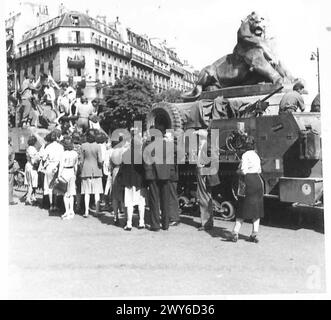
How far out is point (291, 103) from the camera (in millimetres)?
9258

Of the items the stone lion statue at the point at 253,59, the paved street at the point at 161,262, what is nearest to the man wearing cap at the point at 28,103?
the stone lion statue at the point at 253,59

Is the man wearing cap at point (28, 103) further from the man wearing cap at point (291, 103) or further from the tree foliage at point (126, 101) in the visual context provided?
the tree foliage at point (126, 101)

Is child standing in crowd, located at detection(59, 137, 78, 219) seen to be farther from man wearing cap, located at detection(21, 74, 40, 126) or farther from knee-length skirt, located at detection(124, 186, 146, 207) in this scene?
man wearing cap, located at detection(21, 74, 40, 126)

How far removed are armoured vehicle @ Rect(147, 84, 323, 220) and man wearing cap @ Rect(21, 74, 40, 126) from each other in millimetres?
6142

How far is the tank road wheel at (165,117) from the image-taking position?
11250mm

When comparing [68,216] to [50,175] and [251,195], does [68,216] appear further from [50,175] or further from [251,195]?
[251,195]

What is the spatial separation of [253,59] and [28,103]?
25.6 feet

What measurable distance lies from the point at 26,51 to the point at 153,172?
16.1 meters

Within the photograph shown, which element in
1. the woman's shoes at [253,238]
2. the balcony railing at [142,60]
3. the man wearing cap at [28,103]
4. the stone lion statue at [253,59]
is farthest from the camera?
the balcony railing at [142,60]

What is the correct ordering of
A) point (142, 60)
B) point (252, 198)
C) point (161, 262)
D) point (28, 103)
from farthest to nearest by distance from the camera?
point (142, 60) → point (28, 103) → point (252, 198) → point (161, 262)

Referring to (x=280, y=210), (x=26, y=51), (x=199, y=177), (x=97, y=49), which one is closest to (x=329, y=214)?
(x=199, y=177)

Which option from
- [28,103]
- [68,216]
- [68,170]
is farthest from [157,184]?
[28,103]

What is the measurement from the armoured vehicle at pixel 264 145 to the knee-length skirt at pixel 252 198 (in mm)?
1143
